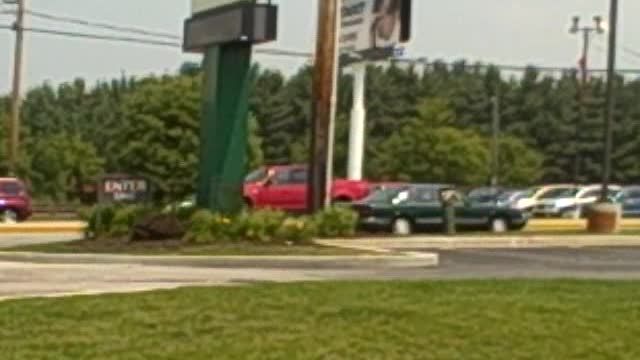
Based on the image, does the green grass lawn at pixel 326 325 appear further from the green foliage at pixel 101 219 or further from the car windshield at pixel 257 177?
the car windshield at pixel 257 177

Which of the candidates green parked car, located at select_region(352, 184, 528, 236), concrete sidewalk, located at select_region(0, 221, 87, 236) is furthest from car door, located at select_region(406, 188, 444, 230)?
concrete sidewalk, located at select_region(0, 221, 87, 236)

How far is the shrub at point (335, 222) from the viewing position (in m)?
28.6

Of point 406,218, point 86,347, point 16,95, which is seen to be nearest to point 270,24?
point 406,218

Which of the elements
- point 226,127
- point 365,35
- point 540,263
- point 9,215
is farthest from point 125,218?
point 365,35

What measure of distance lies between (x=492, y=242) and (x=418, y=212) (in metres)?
4.92

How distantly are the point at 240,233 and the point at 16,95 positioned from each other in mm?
35237

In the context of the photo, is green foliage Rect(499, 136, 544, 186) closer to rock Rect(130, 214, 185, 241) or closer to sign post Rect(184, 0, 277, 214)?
sign post Rect(184, 0, 277, 214)

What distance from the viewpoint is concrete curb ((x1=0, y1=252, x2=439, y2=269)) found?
22.5m

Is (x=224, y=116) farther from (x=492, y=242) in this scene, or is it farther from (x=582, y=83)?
(x=582, y=83)

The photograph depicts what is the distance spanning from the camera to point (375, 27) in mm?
48531

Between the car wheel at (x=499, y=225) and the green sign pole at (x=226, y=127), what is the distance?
488 inches

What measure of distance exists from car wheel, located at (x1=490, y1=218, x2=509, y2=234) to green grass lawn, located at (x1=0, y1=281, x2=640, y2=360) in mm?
23621

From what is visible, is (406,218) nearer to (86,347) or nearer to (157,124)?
(86,347)

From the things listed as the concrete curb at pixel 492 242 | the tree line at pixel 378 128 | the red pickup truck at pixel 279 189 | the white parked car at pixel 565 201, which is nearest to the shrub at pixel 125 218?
the concrete curb at pixel 492 242
